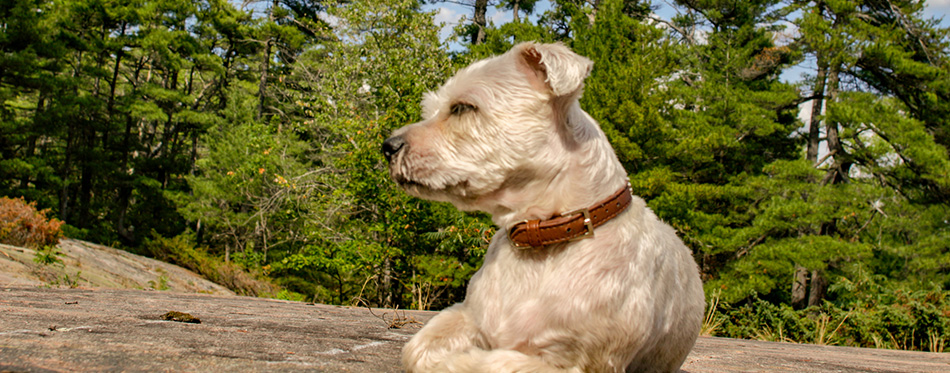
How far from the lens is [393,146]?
2.67 m

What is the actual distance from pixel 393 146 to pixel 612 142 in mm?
20321

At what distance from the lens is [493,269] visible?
8.26ft

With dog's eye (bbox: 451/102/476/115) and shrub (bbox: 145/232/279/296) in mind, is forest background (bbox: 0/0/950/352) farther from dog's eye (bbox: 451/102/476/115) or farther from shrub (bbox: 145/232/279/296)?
dog's eye (bbox: 451/102/476/115)

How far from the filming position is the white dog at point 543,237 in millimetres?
2225

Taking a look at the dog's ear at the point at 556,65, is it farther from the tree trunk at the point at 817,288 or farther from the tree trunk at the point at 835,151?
the tree trunk at the point at 817,288

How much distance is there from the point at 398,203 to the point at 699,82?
17954 mm

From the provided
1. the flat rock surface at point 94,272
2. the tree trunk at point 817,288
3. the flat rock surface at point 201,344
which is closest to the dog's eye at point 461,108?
the flat rock surface at point 201,344

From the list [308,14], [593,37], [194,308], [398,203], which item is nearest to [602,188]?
[194,308]

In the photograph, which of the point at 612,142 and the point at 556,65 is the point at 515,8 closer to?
the point at 612,142

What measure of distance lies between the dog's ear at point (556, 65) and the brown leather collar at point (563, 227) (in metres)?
0.49

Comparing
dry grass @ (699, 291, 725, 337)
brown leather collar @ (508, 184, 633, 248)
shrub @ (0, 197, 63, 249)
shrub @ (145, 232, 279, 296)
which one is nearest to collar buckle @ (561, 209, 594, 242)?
brown leather collar @ (508, 184, 633, 248)

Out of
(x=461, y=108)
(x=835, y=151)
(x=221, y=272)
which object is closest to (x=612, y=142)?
(x=835, y=151)

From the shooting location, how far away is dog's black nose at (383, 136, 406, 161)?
2.67 meters

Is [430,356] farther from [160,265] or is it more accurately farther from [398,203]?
[160,265]
